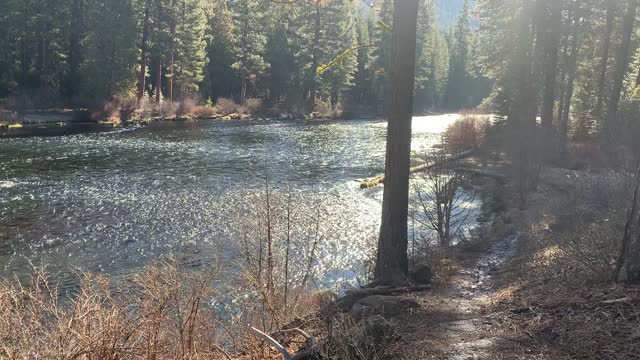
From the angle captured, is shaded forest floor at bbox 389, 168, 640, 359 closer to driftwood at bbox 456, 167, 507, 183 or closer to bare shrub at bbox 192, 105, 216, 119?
driftwood at bbox 456, 167, 507, 183

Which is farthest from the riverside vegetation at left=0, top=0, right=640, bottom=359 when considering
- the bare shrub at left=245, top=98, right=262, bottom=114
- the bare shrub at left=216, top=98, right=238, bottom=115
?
the bare shrub at left=245, top=98, right=262, bottom=114

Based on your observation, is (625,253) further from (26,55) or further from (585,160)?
(26,55)

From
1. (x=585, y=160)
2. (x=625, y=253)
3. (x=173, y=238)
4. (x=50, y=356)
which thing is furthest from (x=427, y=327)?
(x=585, y=160)

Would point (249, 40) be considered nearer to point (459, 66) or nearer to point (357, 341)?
point (459, 66)

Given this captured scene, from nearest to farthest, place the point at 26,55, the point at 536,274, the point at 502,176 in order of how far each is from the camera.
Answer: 1. the point at 536,274
2. the point at 502,176
3. the point at 26,55

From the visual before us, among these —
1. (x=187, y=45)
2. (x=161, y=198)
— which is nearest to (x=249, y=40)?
(x=187, y=45)

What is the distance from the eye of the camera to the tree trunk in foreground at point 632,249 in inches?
205

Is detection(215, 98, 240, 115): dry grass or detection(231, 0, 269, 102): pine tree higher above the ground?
detection(231, 0, 269, 102): pine tree

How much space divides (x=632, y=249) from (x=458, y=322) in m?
1.98

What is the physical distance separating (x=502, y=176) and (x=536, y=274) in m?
15.1

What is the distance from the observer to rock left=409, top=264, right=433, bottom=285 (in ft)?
26.9

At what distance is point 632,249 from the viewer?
17.2ft

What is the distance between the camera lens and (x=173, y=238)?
42.8 feet

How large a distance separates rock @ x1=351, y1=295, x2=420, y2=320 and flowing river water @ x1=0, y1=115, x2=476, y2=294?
252 cm
